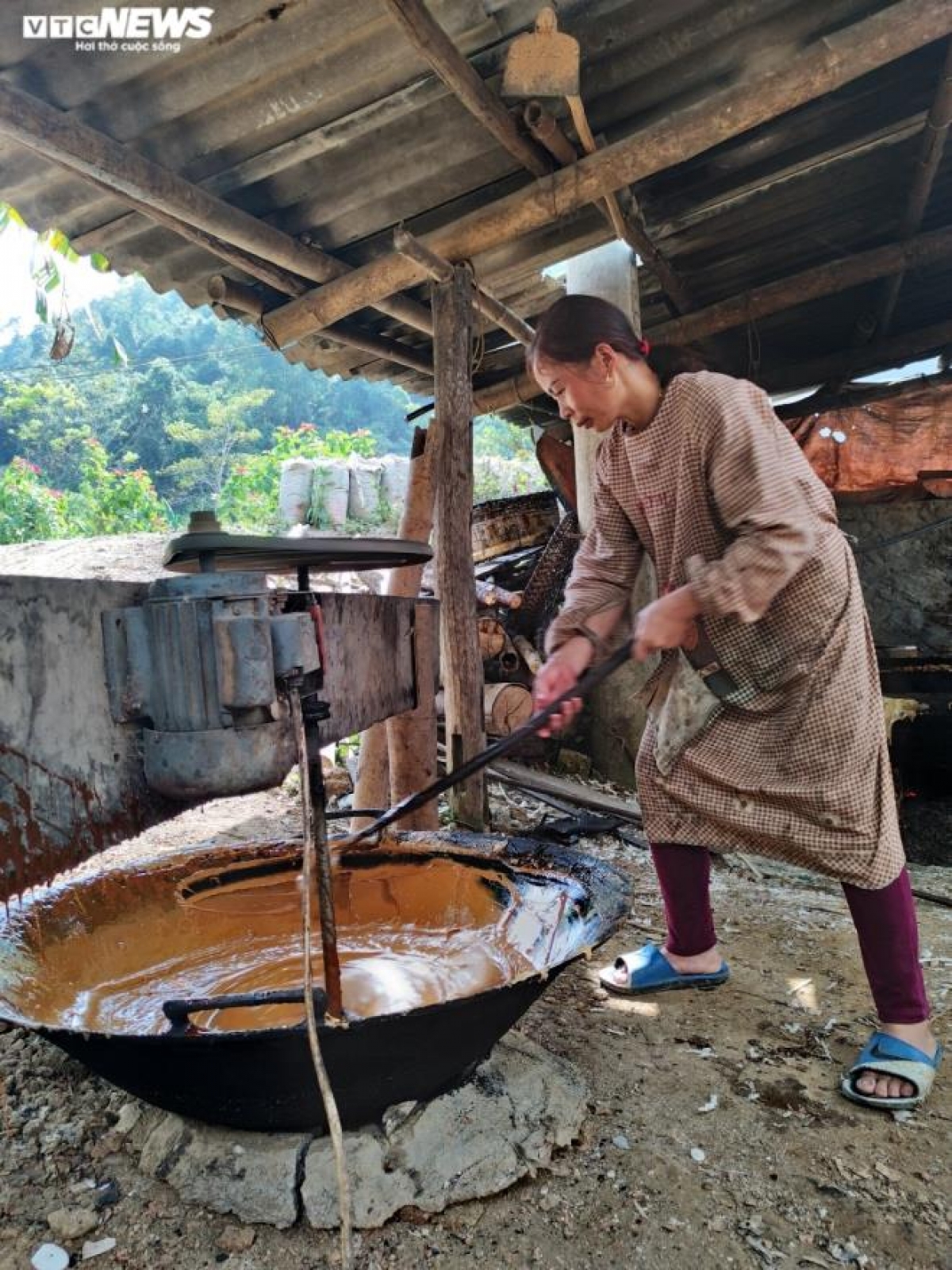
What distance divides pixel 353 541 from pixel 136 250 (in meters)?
3.10

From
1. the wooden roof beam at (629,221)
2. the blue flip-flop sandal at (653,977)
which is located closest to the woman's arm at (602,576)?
the blue flip-flop sandal at (653,977)

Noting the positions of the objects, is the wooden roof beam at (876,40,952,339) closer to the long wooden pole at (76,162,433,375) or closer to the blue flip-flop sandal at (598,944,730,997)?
the long wooden pole at (76,162,433,375)

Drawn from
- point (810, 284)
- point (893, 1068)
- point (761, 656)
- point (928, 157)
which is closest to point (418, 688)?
point (761, 656)

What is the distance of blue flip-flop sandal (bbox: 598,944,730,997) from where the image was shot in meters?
2.36

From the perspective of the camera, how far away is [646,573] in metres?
4.51

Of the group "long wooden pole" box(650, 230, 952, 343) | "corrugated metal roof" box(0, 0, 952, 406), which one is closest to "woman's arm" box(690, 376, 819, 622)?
"corrugated metal roof" box(0, 0, 952, 406)

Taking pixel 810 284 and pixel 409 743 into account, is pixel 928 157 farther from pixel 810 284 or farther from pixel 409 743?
pixel 409 743

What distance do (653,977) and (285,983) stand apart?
3.63 ft

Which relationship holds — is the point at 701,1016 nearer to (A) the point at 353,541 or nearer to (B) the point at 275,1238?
(B) the point at 275,1238

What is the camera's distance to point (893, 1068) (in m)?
1.83

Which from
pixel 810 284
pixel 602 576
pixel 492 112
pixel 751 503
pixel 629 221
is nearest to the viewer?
pixel 751 503

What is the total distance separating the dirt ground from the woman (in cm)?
18

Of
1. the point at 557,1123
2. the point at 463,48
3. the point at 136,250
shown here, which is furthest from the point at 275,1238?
the point at 136,250

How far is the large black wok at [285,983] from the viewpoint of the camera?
1424mm
